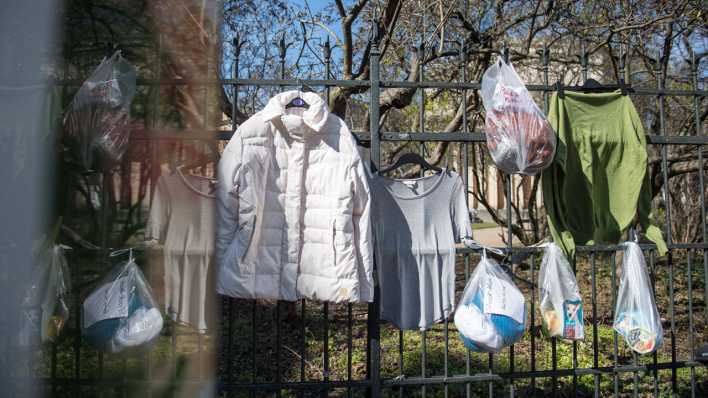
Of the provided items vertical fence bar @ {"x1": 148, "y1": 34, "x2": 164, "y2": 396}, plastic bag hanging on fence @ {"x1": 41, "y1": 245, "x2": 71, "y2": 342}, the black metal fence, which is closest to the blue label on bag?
the black metal fence

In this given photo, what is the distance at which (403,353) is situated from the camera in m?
4.25

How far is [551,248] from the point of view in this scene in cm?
293

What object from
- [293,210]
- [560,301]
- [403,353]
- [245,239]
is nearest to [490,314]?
[560,301]

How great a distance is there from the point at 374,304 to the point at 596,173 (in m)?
1.69

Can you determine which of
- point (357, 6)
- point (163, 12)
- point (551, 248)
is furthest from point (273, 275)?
point (357, 6)

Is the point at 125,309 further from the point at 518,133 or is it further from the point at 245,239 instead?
the point at 518,133

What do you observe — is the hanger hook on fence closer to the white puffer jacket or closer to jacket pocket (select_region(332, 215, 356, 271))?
the white puffer jacket

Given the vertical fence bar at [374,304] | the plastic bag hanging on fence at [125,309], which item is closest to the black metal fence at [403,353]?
the vertical fence bar at [374,304]

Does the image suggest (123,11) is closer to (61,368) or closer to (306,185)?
(61,368)

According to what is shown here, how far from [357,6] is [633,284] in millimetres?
3265

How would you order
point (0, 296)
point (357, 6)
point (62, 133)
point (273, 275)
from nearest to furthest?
point (0, 296)
point (62, 133)
point (273, 275)
point (357, 6)

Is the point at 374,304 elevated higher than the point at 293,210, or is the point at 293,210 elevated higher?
the point at 293,210

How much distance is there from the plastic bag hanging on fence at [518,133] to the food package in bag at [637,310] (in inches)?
34.3

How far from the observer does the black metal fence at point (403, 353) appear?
3.59 feet
